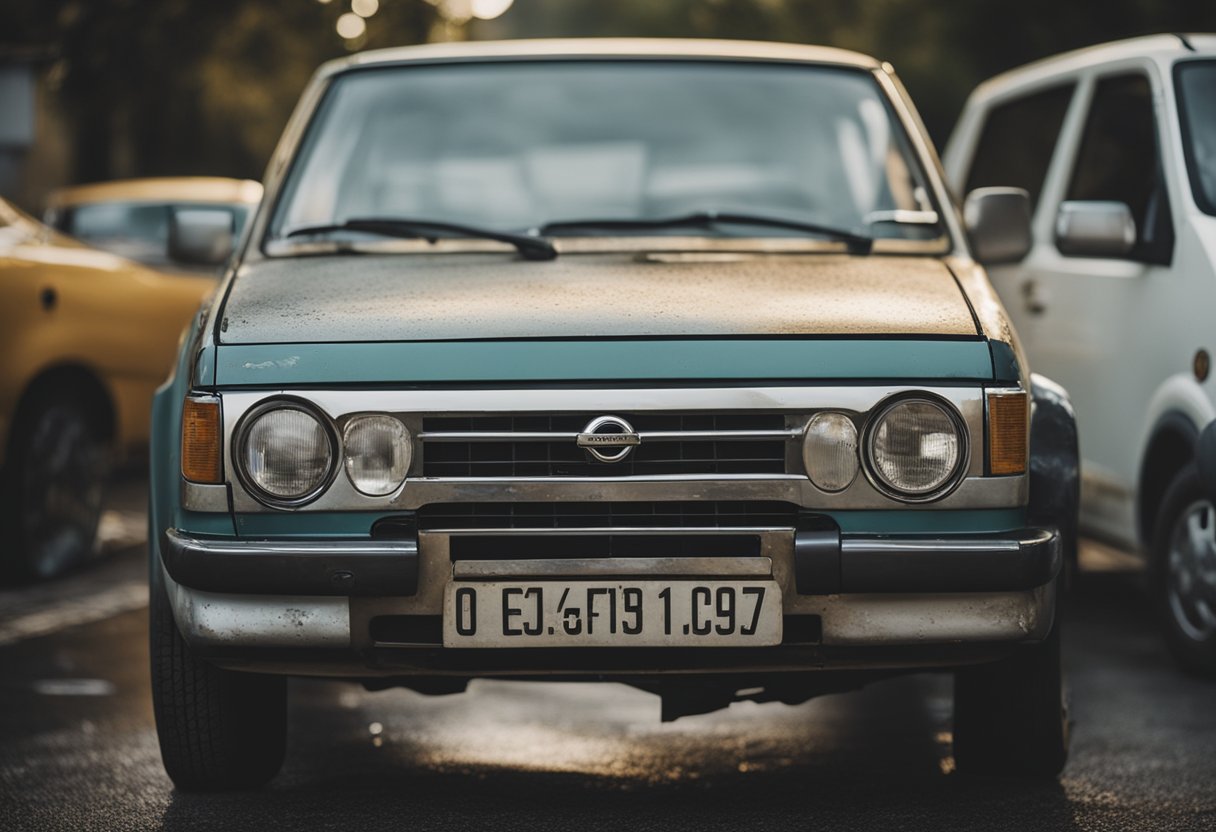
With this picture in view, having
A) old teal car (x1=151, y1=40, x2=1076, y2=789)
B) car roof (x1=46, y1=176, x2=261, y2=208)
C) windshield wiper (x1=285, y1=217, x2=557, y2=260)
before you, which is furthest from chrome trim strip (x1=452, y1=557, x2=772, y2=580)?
car roof (x1=46, y1=176, x2=261, y2=208)

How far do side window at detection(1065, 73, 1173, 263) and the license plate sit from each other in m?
2.68

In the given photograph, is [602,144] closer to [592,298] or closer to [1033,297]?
[592,298]

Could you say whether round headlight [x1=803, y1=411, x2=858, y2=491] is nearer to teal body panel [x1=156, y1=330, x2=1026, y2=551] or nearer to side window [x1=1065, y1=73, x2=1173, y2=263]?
teal body panel [x1=156, y1=330, x2=1026, y2=551]

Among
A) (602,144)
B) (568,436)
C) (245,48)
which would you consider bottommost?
(568,436)

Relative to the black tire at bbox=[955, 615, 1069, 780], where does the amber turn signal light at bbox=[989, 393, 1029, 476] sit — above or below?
above

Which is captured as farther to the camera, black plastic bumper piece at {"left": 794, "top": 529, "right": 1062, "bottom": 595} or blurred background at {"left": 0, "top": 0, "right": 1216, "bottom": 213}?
blurred background at {"left": 0, "top": 0, "right": 1216, "bottom": 213}

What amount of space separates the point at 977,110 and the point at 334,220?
13.7 feet

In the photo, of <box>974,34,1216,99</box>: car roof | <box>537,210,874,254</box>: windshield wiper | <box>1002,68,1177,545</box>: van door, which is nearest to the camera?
<box>537,210,874,254</box>: windshield wiper

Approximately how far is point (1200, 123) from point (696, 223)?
2.05m

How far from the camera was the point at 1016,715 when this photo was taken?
14.2ft

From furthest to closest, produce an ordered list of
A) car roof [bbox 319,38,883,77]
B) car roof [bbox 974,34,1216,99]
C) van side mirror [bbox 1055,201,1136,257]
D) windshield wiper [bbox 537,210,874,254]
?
1. car roof [bbox 974,34,1216,99]
2. van side mirror [bbox 1055,201,1136,257]
3. car roof [bbox 319,38,883,77]
4. windshield wiper [bbox 537,210,874,254]

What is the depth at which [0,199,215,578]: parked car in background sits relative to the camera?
7305 mm

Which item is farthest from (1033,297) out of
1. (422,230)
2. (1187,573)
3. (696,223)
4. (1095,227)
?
(422,230)

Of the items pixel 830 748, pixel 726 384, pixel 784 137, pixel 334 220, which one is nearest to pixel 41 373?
pixel 334 220
